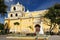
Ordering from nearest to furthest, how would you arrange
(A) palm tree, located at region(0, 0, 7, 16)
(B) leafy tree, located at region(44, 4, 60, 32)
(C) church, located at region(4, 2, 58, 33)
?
(A) palm tree, located at region(0, 0, 7, 16)
(B) leafy tree, located at region(44, 4, 60, 32)
(C) church, located at region(4, 2, 58, 33)

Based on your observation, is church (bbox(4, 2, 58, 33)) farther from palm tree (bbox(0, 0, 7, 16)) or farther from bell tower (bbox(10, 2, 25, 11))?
palm tree (bbox(0, 0, 7, 16))

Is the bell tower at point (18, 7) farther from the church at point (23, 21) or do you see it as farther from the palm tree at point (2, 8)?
the palm tree at point (2, 8)

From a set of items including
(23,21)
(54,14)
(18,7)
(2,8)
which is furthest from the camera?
(18,7)

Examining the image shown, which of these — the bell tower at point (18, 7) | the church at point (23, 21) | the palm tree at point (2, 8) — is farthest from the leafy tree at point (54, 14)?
the bell tower at point (18, 7)

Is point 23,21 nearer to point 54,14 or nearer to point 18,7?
point 18,7

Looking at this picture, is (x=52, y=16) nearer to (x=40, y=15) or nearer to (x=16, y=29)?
(x=40, y=15)

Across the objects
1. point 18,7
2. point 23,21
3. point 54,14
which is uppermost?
point 18,7

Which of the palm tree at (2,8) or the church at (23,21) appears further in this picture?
the church at (23,21)

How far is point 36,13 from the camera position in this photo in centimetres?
5866

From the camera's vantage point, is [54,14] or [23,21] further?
[23,21]

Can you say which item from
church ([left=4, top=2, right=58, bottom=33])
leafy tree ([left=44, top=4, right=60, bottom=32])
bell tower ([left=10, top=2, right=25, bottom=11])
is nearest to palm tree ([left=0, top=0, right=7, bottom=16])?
leafy tree ([left=44, top=4, right=60, bottom=32])

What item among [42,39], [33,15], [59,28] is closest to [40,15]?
[33,15]

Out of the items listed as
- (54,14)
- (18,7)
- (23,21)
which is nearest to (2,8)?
(54,14)

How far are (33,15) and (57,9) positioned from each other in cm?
1439
